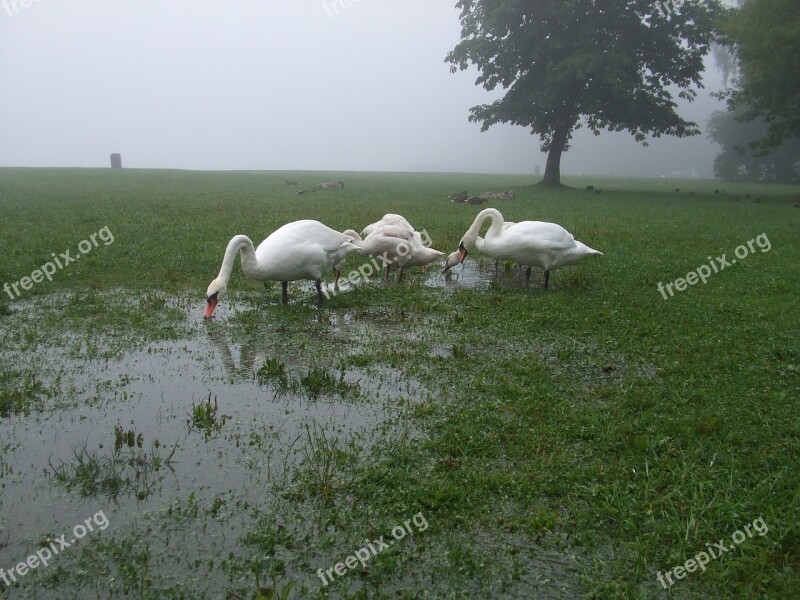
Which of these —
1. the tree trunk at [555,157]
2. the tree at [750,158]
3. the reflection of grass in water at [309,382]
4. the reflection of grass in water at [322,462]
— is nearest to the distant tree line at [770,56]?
the tree trunk at [555,157]

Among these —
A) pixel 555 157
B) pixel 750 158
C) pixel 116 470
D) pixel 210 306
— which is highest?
pixel 750 158

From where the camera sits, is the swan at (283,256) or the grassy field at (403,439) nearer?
the grassy field at (403,439)

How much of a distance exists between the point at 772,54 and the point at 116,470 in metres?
33.5

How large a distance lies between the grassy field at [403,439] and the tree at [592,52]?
2559 centimetres

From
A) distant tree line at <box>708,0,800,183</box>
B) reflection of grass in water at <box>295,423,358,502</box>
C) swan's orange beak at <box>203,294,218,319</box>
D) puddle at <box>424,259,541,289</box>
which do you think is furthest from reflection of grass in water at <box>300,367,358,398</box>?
distant tree line at <box>708,0,800,183</box>

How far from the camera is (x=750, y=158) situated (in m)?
65.5

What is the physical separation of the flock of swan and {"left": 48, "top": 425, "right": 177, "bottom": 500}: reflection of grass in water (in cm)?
337

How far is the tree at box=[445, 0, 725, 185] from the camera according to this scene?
3384 cm

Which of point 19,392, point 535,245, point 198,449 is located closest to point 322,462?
point 198,449

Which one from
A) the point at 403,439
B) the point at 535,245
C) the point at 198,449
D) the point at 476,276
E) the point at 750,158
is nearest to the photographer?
the point at 198,449

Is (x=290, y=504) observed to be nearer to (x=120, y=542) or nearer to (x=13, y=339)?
(x=120, y=542)

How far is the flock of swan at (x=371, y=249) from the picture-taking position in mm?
8969

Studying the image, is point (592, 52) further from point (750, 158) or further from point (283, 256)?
point (750, 158)

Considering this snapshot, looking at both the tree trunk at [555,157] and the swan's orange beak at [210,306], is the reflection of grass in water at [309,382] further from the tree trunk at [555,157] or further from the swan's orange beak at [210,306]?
the tree trunk at [555,157]
